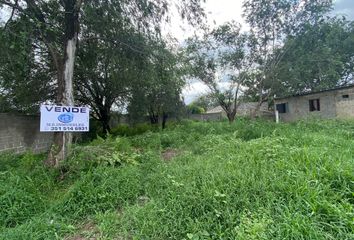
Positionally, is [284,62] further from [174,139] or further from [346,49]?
[174,139]

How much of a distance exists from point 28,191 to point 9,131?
4.39m

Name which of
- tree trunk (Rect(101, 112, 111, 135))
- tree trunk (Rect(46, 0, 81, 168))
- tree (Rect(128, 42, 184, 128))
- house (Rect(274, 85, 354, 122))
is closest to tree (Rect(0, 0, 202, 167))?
tree trunk (Rect(46, 0, 81, 168))

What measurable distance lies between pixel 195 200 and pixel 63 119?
10.1ft

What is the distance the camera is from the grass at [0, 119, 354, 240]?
2.12m

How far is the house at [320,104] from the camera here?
14.5 meters

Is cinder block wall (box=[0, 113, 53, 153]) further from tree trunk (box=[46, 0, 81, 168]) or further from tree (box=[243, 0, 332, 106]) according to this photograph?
tree (box=[243, 0, 332, 106])

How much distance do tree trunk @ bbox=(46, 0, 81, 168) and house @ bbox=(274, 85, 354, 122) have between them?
1277cm

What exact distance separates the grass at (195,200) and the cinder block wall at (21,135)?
10.9 feet

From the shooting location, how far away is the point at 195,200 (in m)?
2.61

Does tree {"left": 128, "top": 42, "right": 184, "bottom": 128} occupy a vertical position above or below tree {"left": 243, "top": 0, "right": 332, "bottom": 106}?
below

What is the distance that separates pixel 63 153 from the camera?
4629mm

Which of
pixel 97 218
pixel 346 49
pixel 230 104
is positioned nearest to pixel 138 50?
pixel 97 218

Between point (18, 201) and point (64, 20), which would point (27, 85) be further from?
point (18, 201)

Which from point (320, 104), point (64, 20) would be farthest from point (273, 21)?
point (64, 20)
